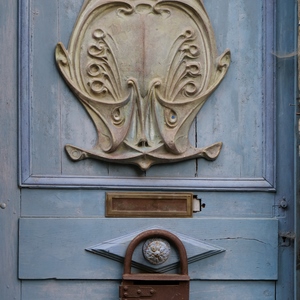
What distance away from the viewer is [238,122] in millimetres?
3166

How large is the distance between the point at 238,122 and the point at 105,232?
1.89 feet

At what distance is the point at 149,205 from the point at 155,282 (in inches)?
10.0

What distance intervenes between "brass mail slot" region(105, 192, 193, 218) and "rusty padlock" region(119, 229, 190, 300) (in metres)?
0.08

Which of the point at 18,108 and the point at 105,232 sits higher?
the point at 18,108

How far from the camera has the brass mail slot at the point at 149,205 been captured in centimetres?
310

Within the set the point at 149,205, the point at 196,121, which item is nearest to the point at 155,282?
the point at 149,205

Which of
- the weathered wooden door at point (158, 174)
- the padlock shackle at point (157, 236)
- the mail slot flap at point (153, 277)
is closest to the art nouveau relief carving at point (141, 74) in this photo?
the weathered wooden door at point (158, 174)

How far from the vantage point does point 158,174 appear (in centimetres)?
313

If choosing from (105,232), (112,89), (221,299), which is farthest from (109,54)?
(221,299)

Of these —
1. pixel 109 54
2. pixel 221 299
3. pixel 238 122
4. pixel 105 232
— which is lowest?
pixel 221 299

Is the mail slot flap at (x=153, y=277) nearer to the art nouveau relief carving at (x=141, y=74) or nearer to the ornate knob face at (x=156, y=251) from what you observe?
the ornate knob face at (x=156, y=251)

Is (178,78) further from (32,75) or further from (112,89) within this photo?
(32,75)

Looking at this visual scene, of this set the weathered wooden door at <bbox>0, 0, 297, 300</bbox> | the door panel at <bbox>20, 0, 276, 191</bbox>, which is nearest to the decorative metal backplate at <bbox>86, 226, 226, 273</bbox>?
the weathered wooden door at <bbox>0, 0, 297, 300</bbox>

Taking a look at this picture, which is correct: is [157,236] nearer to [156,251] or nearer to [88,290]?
[156,251]
